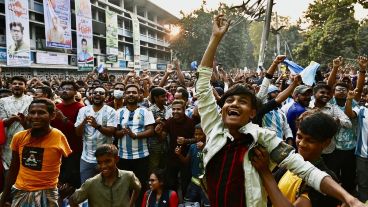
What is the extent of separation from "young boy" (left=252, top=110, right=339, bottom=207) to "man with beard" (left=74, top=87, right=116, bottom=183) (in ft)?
10.2

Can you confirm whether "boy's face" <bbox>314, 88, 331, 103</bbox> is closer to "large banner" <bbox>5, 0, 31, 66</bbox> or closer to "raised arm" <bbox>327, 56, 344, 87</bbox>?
"raised arm" <bbox>327, 56, 344, 87</bbox>

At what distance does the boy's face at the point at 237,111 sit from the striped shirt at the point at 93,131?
3.06m

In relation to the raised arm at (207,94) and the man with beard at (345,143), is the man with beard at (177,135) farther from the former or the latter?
the raised arm at (207,94)

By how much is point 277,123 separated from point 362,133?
1.09 m

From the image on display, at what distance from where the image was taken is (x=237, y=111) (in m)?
1.98

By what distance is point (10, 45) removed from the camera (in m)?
20.6

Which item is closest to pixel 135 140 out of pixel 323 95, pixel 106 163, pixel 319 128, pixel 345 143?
pixel 106 163

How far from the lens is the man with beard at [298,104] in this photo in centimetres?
510

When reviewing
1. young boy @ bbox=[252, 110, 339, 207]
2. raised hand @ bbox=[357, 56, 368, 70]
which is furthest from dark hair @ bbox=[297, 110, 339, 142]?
raised hand @ bbox=[357, 56, 368, 70]

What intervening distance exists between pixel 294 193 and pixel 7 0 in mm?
22189

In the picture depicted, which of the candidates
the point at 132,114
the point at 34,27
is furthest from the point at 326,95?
the point at 34,27

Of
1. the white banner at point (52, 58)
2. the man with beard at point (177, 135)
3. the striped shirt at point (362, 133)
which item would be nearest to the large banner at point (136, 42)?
the white banner at point (52, 58)

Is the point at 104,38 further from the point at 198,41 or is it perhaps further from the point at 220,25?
the point at 220,25

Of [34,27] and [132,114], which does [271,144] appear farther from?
[34,27]
